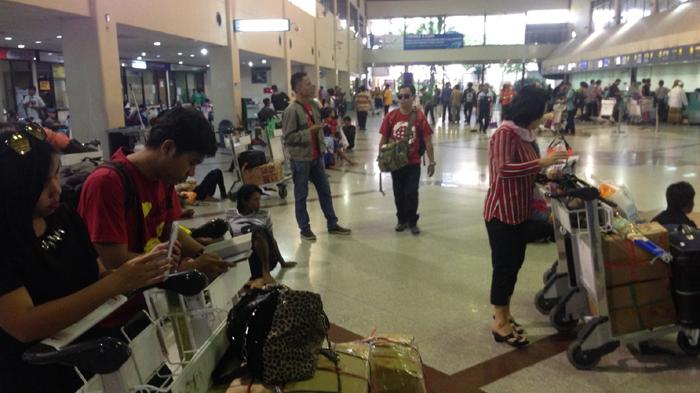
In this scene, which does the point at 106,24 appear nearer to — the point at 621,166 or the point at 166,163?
the point at 166,163

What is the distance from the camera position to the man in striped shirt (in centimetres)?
332

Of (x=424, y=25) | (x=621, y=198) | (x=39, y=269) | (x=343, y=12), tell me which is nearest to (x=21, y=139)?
(x=39, y=269)

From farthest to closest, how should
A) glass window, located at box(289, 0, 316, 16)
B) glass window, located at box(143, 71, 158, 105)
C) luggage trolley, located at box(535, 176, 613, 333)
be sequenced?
→ glass window, located at box(143, 71, 158, 105)
glass window, located at box(289, 0, 316, 16)
luggage trolley, located at box(535, 176, 613, 333)

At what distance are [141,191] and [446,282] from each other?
320cm

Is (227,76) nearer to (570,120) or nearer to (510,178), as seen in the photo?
(570,120)

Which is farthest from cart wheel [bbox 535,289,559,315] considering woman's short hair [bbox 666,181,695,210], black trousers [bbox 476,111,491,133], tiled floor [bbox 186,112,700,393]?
black trousers [bbox 476,111,491,133]

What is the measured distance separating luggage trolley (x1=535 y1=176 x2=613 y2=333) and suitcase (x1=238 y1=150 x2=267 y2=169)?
491 centimetres

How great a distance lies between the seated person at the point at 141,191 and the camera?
189 cm

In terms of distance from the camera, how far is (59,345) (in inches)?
52.4

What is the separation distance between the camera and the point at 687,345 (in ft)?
10.9

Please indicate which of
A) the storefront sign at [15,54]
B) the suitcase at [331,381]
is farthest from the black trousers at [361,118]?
the suitcase at [331,381]

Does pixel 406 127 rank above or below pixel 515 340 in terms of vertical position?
above

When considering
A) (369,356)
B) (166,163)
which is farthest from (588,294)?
(166,163)

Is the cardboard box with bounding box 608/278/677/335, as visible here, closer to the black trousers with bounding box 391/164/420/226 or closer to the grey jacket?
the black trousers with bounding box 391/164/420/226
